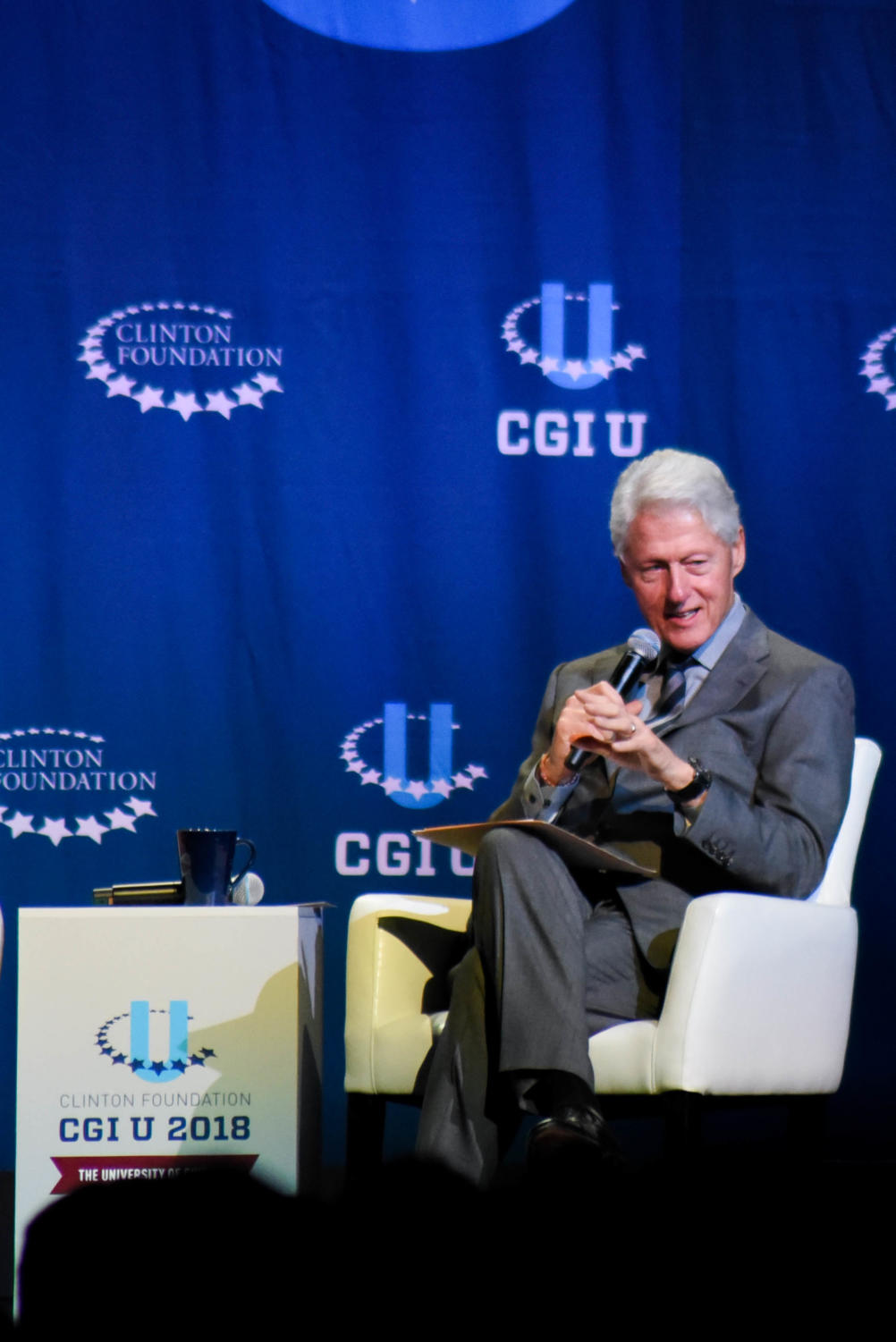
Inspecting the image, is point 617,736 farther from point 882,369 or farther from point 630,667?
point 882,369

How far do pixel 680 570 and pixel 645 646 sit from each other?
0.54 feet

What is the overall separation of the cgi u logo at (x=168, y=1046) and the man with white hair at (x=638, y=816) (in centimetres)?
47

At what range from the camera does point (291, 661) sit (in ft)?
10.6

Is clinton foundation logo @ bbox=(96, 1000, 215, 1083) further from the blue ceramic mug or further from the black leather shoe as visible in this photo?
the black leather shoe

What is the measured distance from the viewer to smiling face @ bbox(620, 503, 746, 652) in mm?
2369

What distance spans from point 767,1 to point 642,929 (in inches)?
88.0

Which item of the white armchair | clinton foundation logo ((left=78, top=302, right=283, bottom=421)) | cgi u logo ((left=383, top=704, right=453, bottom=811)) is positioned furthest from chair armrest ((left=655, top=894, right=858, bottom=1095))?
clinton foundation logo ((left=78, top=302, right=283, bottom=421))

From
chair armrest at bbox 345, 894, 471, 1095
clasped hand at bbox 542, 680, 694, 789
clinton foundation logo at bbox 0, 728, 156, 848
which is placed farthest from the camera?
clinton foundation logo at bbox 0, 728, 156, 848

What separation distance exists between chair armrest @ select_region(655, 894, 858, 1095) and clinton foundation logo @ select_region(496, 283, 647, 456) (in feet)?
4.58

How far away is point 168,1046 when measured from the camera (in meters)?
2.26

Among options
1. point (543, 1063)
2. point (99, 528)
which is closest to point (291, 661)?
point (99, 528)

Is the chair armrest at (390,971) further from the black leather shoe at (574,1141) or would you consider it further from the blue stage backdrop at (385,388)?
the blue stage backdrop at (385,388)

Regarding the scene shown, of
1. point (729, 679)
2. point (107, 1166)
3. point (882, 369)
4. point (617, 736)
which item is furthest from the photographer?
point (882, 369)

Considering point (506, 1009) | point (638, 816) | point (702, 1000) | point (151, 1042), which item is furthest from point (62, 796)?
point (702, 1000)
